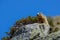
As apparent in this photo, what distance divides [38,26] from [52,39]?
357 cm

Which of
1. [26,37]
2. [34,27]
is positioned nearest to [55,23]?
[34,27]

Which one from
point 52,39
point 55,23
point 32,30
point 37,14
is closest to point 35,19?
point 37,14

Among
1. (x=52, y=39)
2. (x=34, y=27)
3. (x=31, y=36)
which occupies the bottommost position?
(x=52, y=39)

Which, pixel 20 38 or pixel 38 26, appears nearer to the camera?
pixel 20 38

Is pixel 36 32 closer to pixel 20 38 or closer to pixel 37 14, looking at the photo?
pixel 20 38

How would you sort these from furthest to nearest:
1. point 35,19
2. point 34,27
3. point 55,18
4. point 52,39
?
1. point 55,18
2. point 35,19
3. point 34,27
4. point 52,39

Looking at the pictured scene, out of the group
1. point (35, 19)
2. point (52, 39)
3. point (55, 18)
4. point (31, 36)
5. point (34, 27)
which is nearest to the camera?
point (52, 39)

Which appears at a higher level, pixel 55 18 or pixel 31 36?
pixel 55 18

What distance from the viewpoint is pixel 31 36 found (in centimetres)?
1141

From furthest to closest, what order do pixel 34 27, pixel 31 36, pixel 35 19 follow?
pixel 35 19 → pixel 34 27 → pixel 31 36

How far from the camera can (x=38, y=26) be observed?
12.7 m

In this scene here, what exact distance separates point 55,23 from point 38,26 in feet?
11.0

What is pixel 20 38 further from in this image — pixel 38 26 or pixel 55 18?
pixel 55 18

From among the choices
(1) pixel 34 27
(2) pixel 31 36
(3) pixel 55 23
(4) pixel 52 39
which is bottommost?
(4) pixel 52 39
